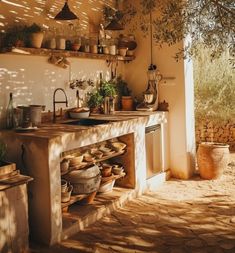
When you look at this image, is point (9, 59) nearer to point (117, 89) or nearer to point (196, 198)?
point (117, 89)

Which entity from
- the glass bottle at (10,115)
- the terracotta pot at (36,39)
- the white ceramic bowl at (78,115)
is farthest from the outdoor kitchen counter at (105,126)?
the terracotta pot at (36,39)

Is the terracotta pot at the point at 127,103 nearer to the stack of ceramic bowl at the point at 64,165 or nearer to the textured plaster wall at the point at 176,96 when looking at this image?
the textured plaster wall at the point at 176,96

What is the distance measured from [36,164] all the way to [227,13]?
2.48 m

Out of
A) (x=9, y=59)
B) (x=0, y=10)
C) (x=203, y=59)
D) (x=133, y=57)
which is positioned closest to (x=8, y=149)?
(x=9, y=59)

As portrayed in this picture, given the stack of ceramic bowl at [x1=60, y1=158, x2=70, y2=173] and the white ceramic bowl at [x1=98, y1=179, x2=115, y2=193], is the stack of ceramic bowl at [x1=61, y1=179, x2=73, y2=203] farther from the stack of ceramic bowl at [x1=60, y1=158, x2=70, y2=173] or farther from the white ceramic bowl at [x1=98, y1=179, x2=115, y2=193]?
the white ceramic bowl at [x1=98, y1=179, x2=115, y2=193]

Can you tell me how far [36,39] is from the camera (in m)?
4.09

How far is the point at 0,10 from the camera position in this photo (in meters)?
3.92

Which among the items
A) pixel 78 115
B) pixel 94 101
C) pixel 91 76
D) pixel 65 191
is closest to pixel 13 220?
pixel 65 191

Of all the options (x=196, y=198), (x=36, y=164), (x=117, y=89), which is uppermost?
(x=117, y=89)

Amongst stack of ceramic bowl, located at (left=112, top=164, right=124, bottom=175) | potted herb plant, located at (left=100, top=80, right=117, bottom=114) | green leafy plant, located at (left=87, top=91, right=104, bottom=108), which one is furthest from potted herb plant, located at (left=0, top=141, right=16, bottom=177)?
potted herb plant, located at (left=100, top=80, right=117, bottom=114)

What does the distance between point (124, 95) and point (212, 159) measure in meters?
1.72

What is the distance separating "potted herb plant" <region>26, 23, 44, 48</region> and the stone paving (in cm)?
216

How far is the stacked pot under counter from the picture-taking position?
3842mm

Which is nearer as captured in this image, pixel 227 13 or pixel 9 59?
pixel 227 13
